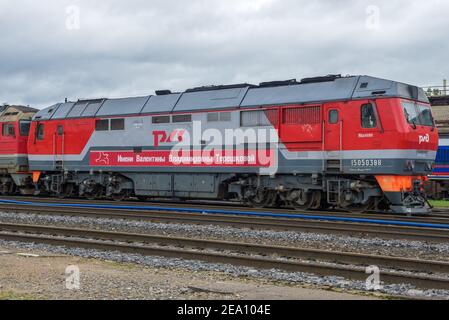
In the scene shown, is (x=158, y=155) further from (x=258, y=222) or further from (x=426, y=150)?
(x=426, y=150)

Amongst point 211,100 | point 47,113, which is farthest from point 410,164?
point 47,113

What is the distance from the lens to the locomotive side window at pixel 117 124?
24.8 meters

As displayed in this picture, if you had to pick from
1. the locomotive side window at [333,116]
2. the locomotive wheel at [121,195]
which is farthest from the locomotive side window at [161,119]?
the locomotive side window at [333,116]

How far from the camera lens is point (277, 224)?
16.1 m

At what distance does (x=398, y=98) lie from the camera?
60.6 ft

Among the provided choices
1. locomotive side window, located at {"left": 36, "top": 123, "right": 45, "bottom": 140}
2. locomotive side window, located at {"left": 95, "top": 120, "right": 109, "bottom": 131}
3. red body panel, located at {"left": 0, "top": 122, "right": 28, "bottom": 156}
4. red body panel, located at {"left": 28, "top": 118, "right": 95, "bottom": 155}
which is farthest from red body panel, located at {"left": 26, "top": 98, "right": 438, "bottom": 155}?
red body panel, located at {"left": 0, "top": 122, "right": 28, "bottom": 156}

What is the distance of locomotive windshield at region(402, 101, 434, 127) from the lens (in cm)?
1883

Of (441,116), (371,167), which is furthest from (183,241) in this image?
(441,116)

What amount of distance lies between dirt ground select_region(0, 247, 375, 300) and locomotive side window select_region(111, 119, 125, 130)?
14.0 m

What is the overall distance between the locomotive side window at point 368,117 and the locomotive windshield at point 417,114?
0.96m

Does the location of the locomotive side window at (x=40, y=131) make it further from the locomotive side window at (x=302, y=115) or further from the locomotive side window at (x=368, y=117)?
the locomotive side window at (x=368, y=117)

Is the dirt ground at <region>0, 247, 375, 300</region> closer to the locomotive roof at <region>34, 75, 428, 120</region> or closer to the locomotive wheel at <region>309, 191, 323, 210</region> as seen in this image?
the locomotive wheel at <region>309, 191, 323, 210</region>

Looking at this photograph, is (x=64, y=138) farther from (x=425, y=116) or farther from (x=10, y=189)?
(x=425, y=116)
